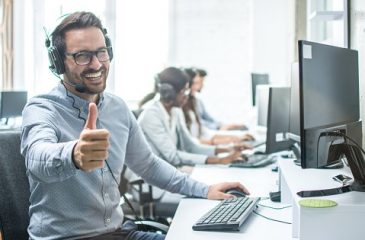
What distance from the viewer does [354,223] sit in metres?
1.13

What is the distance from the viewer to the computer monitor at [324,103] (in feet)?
4.01

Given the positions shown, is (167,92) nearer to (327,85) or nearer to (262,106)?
(262,106)

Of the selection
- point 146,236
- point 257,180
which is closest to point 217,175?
point 257,180

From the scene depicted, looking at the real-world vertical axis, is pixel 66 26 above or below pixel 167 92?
above

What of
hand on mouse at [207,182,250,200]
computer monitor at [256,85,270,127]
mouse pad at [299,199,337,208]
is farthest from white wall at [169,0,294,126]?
mouse pad at [299,199,337,208]

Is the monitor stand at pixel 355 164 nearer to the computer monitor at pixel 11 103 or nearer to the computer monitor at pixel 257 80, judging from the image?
the computer monitor at pixel 257 80

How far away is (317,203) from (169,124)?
1.92 metres

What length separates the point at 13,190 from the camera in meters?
1.53

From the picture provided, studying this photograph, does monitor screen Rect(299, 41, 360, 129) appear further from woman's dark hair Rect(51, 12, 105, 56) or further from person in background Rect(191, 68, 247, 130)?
person in background Rect(191, 68, 247, 130)

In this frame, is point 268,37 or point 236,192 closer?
point 236,192

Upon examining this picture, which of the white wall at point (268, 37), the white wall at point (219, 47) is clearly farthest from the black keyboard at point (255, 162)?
the white wall at point (268, 37)

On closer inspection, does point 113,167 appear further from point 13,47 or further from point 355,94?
point 13,47

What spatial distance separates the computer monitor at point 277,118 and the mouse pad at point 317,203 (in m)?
1.37

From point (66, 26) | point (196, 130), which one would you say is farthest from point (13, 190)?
point (196, 130)
